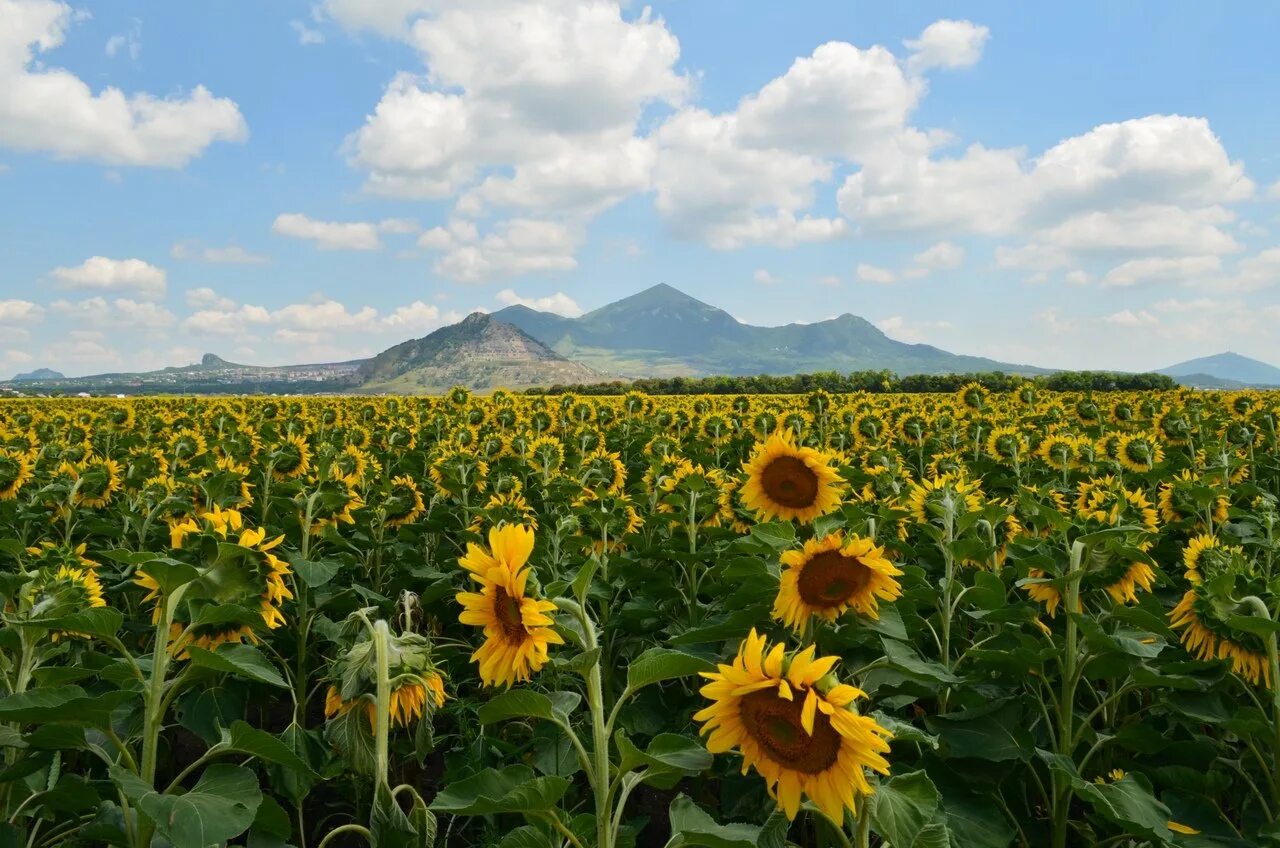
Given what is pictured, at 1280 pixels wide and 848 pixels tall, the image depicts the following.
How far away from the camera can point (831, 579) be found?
7.86 ft

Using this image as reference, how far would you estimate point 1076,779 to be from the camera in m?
2.36

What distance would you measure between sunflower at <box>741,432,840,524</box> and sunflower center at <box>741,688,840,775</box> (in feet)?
4.70

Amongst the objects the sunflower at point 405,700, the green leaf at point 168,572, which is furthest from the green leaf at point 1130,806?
the green leaf at point 168,572

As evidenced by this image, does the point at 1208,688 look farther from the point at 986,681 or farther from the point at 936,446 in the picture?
the point at 936,446

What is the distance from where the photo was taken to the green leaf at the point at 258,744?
197 centimetres

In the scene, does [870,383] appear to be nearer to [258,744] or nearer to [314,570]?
[314,570]

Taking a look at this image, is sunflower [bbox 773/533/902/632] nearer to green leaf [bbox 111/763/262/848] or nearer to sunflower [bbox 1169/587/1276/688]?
sunflower [bbox 1169/587/1276/688]

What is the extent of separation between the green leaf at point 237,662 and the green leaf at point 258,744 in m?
0.13

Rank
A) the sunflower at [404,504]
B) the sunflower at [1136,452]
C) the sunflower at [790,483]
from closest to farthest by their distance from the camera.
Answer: the sunflower at [790,483] → the sunflower at [404,504] → the sunflower at [1136,452]

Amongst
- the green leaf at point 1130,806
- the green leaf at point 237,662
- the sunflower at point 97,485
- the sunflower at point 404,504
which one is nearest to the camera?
the green leaf at point 237,662

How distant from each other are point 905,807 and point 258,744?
1.61 m

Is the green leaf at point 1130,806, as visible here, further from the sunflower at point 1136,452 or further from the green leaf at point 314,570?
the sunflower at point 1136,452

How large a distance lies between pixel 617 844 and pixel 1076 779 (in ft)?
4.70

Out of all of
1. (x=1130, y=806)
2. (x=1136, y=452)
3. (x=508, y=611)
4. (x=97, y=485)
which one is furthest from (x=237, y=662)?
(x=1136, y=452)
